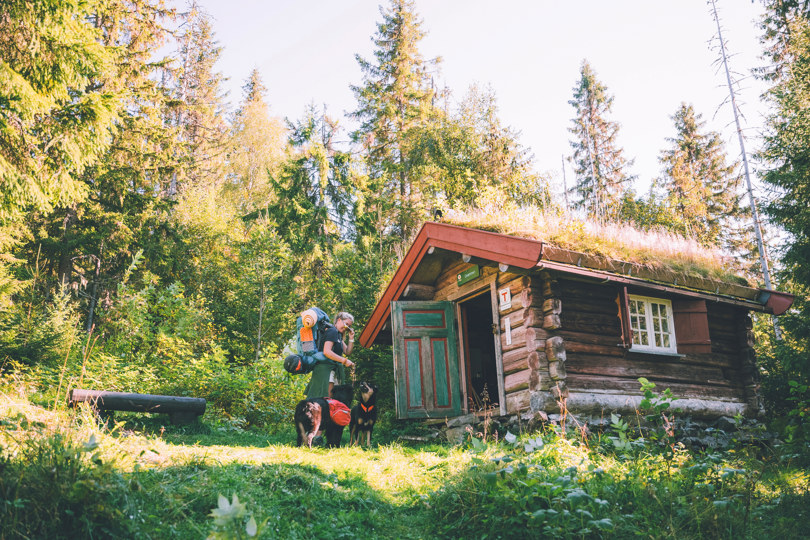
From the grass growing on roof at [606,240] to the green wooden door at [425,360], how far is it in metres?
1.86

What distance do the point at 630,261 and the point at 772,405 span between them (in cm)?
730

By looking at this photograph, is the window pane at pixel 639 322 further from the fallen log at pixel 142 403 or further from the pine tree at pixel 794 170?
the fallen log at pixel 142 403

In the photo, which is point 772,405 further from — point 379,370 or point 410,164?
point 410,164

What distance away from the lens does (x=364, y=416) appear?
8156mm

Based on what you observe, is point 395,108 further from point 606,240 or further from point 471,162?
point 606,240

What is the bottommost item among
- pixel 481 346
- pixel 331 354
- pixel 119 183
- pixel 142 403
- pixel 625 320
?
pixel 142 403

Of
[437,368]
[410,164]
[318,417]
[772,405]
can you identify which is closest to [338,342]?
[318,417]

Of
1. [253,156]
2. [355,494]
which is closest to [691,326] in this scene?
[355,494]

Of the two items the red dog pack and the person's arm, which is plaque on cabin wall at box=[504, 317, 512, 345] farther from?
the red dog pack

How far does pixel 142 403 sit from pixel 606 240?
7700mm

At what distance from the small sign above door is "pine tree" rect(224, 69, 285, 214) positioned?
17673 mm

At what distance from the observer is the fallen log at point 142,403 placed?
22.2 feet

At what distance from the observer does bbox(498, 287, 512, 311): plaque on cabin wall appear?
350 inches

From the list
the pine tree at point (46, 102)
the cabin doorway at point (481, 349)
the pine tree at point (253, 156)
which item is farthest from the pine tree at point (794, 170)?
the pine tree at point (253, 156)
